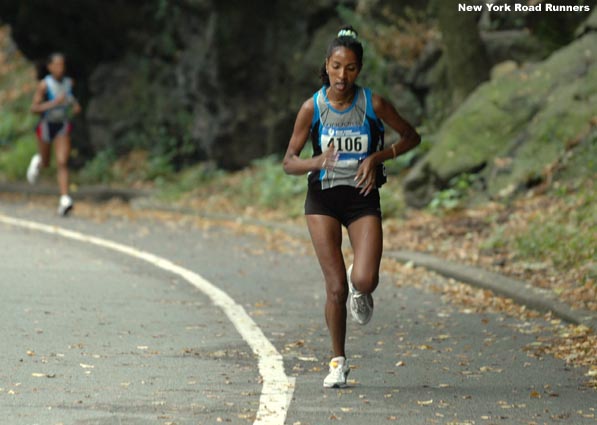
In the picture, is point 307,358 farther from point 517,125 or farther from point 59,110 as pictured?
point 59,110

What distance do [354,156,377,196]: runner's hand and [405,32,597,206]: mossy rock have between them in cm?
866

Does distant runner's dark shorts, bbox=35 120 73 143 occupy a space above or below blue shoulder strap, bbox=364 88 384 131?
below

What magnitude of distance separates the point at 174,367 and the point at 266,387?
0.86 meters

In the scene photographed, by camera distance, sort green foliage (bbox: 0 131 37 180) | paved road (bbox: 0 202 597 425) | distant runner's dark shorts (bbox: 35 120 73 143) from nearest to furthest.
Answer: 1. paved road (bbox: 0 202 597 425)
2. distant runner's dark shorts (bbox: 35 120 73 143)
3. green foliage (bbox: 0 131 37 180)

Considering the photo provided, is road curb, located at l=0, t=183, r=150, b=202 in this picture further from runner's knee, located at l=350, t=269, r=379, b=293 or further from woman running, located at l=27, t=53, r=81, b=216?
runner's knee, located at l=350, t=269, r=379, b=293

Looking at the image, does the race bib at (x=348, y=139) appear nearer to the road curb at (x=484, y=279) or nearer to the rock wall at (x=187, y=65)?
the road curb at (x=484, y=279)

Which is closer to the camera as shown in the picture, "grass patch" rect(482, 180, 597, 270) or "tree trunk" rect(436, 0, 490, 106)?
"grass patch" rect(482, 180, 597, 270)

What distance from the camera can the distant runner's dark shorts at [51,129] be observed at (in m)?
19.4

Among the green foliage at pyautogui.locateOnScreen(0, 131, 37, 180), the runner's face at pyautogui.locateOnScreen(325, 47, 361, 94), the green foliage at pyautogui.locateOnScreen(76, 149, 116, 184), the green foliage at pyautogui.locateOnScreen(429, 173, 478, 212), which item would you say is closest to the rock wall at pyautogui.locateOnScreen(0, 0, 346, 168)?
the green foliage at pyautogui.locateOnScreen(76, 149, 116, 184)

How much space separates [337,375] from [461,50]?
41.0 ft

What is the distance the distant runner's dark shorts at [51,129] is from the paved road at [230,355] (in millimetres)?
5657

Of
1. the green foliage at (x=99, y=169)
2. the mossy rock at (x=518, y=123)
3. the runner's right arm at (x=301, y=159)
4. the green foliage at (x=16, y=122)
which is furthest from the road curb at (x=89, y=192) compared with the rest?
the runner's right arm at (x=301, y=159)

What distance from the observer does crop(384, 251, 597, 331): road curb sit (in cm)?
1006

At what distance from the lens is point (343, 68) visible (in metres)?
7.61
